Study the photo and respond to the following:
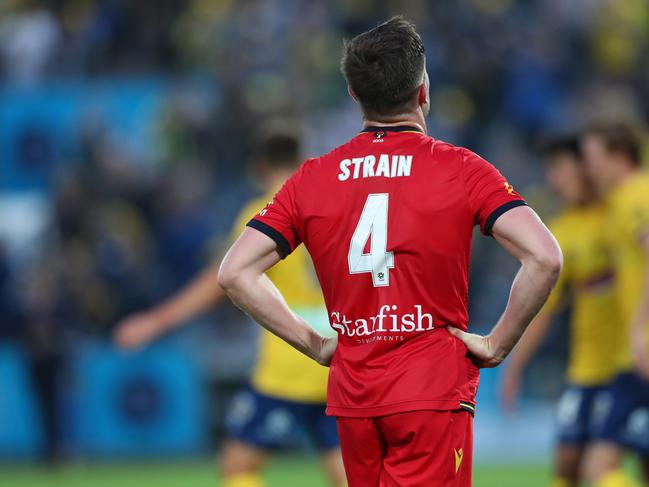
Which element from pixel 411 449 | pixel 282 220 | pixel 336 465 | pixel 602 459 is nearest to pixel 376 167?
pixel 282 220

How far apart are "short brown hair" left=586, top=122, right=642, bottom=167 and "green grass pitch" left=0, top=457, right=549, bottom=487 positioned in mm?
4300

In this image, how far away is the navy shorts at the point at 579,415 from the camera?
7629 mm

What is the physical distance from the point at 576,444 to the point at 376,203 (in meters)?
3.86

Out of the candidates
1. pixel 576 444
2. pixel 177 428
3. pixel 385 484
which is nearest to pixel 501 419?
pixel 177 428

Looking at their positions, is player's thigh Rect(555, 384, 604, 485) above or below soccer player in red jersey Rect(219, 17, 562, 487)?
below

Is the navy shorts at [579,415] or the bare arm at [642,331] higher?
the bare arm at [642,331]

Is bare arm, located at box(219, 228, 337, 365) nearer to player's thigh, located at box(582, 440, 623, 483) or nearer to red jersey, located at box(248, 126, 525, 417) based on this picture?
red jersey, located at box(248, 126, 525, 417)

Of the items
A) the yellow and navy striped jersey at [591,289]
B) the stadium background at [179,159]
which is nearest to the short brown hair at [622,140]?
the yellow and navy striped jersey at [591,289]

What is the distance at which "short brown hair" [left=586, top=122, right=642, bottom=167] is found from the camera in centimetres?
737

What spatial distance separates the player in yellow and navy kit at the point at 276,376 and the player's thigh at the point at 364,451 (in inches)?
109

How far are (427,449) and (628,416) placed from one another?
336 cm

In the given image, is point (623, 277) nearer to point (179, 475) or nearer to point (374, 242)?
point (374, 242)

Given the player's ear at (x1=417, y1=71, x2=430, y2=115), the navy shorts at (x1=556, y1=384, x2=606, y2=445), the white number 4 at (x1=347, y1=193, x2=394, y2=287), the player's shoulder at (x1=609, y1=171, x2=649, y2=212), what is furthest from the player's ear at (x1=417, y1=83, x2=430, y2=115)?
the navy shorts at (x1=556, y1=384, x2=606, y2=445)

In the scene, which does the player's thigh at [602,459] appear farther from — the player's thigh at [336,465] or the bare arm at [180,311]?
the bare arm at [180,311]
